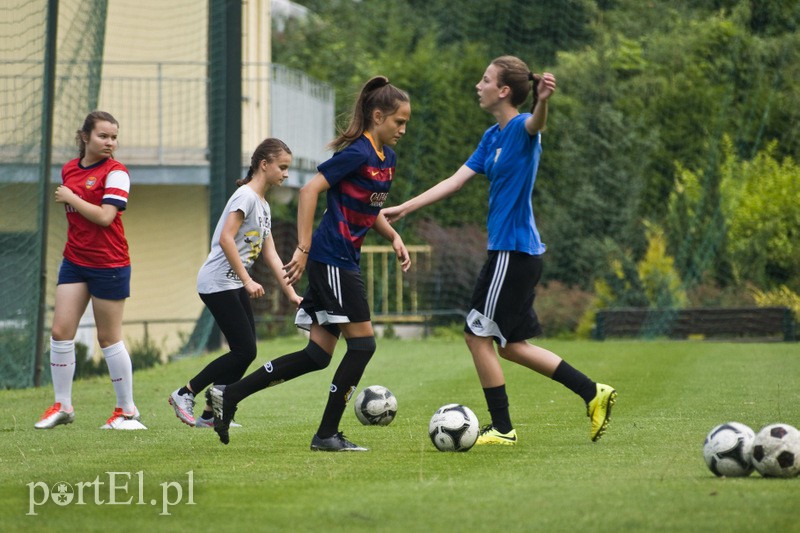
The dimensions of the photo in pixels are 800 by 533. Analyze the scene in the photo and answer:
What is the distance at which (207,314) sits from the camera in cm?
1560

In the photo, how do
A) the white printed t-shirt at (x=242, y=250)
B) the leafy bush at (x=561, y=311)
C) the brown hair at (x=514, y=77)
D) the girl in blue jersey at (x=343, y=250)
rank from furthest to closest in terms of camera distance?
1. the leafy bush at (x=561, y=311)
2. the white printed t-shirt at (x=242, y=250)
3. the brown hair at (x=514, y=77)
4. the girl in blue jersey at (x=343, y=250)

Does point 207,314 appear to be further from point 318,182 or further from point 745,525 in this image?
point 745,525

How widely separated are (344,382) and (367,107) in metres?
1.45

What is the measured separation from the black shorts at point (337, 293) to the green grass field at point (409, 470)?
715 mm

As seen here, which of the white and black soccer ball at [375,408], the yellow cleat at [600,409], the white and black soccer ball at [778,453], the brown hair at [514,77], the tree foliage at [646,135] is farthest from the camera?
the tree foliage at [646,135]

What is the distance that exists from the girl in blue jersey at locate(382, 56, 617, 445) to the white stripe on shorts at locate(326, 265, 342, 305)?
603 mm

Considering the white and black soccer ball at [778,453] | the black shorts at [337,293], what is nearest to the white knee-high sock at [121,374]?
the black shorts at [337,293]

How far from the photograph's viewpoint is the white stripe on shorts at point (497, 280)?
670 cm

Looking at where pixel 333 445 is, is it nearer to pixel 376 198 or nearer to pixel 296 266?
pixel 296 266

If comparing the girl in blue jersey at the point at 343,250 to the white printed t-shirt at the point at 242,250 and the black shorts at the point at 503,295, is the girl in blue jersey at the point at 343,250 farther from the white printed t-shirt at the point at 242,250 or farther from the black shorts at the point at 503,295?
the white printed t-shirt at the point at 242,250

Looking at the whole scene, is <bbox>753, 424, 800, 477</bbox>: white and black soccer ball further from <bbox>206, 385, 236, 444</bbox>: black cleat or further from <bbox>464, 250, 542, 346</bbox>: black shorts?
<bbox>206, 385, 236, 444</bbox>: black cleat

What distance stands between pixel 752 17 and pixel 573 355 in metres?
11.0

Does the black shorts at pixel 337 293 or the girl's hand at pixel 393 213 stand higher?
the girl's hand at pixel 393 213

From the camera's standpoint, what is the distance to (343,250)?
647 cm
